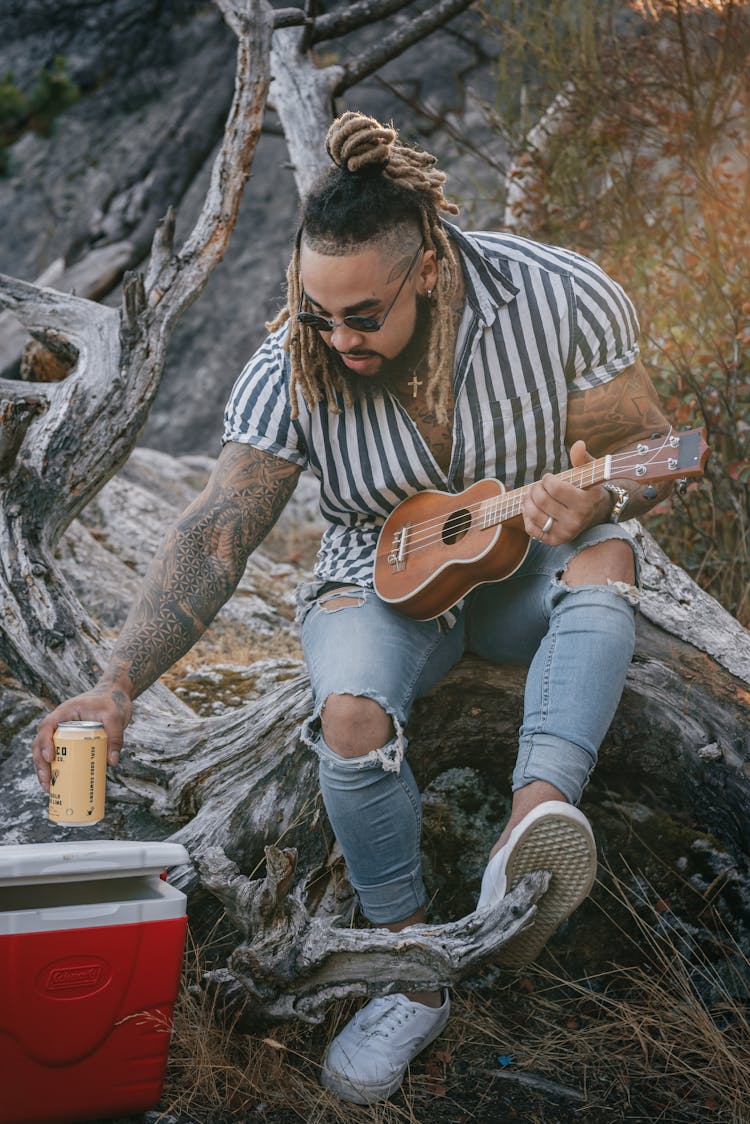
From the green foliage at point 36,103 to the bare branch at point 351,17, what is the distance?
8.30 meters

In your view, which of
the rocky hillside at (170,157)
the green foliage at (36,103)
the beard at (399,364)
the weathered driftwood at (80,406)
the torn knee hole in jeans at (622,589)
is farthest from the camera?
the green foliage at (36,103)

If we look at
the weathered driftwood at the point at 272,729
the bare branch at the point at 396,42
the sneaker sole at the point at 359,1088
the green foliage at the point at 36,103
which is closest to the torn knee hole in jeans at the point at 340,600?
the weathered driftwood at the point at 272,729

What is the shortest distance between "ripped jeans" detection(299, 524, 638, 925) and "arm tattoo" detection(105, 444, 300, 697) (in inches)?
12.2

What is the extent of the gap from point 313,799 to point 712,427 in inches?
100

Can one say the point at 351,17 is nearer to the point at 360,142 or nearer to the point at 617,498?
the point at 360,142

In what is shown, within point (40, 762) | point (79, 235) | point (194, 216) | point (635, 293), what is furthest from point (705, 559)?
point (194, 216)

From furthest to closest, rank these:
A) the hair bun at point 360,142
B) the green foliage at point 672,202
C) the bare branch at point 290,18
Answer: the bare branch at point 290,18
the green foliage at point 672,202
the hair bun at point 360,142

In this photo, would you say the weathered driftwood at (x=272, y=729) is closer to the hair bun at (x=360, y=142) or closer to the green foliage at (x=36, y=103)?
the hair bun at (x=360, y=142)

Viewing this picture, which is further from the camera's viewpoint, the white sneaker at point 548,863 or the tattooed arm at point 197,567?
the tattooed arm at point 197,567

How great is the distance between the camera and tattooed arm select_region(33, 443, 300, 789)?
2754mm

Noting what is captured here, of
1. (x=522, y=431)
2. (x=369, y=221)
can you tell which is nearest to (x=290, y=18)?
(x=369, y=221)

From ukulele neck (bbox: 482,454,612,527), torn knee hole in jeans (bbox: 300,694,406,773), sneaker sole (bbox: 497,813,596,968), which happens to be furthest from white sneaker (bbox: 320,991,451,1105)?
ukulele neck (bbox: 482,454,612,527)

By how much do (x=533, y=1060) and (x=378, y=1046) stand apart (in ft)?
1.43

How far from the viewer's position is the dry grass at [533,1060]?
2.43 meters
